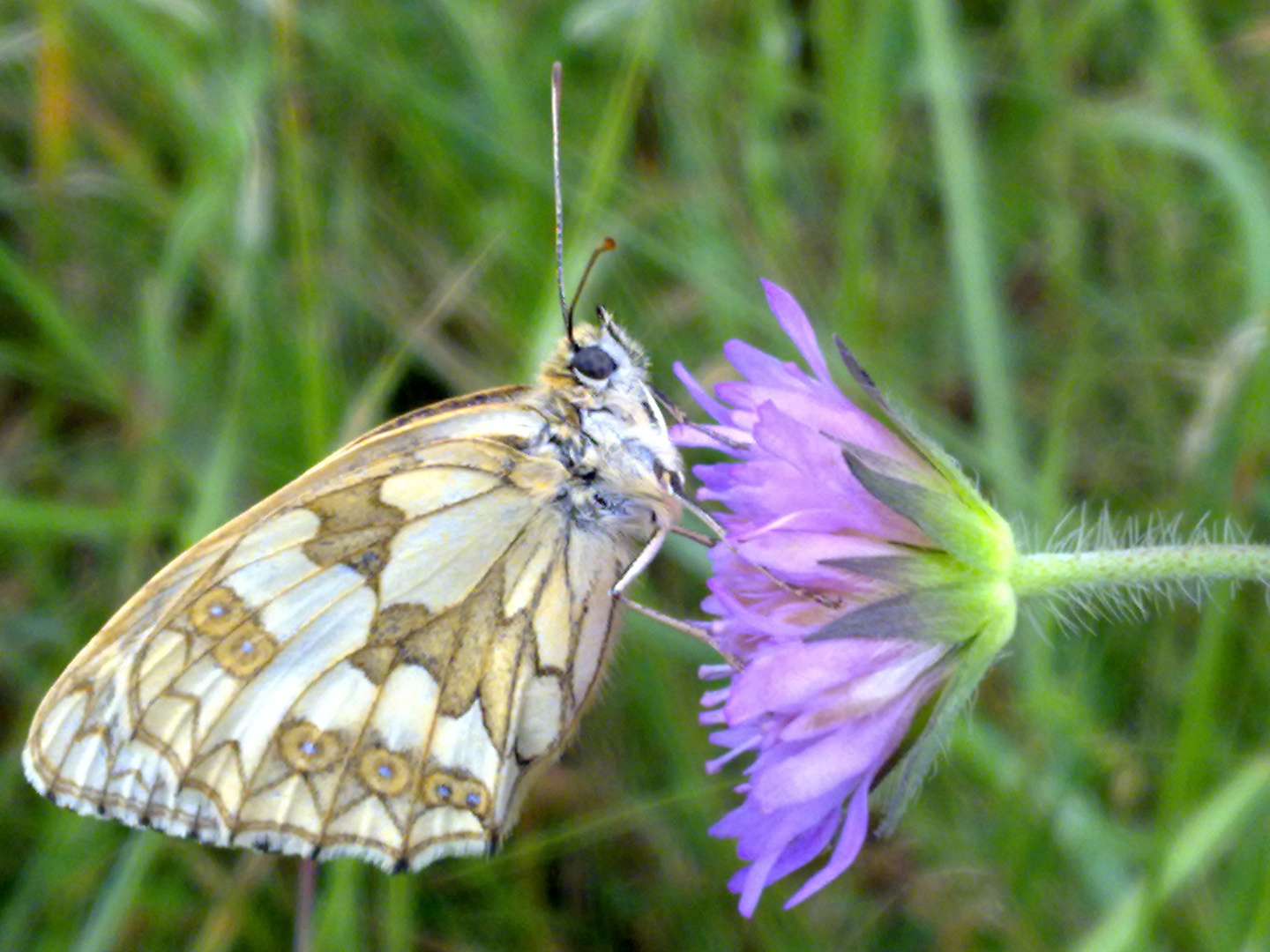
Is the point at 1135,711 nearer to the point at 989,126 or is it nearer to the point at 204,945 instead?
the point at 989,126

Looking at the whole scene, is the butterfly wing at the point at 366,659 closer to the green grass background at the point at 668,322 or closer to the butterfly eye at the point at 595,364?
the butterfly eye at the point at 595,364

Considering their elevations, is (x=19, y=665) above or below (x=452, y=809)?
below

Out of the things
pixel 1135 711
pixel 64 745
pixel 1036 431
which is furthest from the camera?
pixel 1036 431

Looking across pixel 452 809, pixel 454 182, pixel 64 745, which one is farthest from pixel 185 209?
pixel 452 809

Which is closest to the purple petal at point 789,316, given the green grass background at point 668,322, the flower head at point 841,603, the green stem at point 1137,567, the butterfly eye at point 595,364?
the flower head at point 841,603

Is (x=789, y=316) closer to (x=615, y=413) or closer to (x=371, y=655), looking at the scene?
(x=615, y=413)

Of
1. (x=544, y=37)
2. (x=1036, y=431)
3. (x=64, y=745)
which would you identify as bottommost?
(x=1036, y=431)
